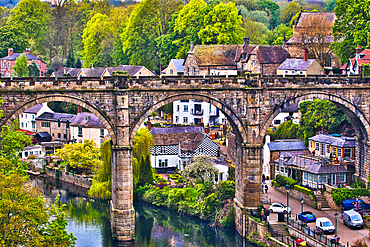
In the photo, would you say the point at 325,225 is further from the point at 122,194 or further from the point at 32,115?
the point at 32,115

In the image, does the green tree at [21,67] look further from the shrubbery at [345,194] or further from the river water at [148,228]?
the shrubbery at [345,194]

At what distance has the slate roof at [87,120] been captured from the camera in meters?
81.8

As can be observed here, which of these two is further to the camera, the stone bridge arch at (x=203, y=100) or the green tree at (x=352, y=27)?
the green tree at (x=352, y=27)

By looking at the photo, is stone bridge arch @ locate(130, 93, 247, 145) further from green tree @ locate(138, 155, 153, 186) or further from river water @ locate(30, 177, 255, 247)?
green tree @ locate(138, 155, 153, 186)

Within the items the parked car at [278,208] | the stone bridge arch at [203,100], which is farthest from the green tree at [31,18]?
the parked car at [278,208]

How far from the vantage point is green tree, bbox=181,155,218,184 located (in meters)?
61.1

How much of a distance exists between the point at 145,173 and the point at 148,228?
9.64 meters

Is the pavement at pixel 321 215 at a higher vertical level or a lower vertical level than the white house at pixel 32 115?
lower

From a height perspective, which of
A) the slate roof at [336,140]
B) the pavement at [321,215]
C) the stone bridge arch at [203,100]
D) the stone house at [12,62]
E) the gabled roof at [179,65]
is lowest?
the pavement at [321,215]

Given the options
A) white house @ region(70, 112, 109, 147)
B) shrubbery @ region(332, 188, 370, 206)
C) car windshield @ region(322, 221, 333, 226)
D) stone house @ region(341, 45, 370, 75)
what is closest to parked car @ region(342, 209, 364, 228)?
car windshield @ region(322, 221, 333, 226)

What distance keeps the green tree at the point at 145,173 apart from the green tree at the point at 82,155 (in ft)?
32.3

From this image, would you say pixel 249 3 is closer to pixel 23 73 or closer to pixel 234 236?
pixel 23 73

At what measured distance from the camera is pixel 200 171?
61.4 m

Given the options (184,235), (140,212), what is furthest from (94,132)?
(184,235)
